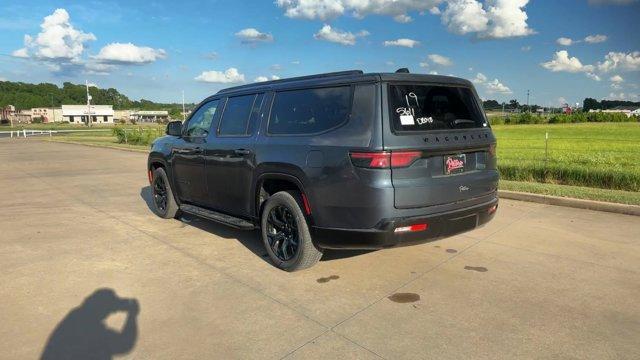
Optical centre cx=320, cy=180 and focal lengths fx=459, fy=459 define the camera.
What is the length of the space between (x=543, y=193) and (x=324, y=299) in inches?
217

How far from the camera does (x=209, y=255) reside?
514 cm

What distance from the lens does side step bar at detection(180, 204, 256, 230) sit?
5047 mm

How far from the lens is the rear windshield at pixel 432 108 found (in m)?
3.84

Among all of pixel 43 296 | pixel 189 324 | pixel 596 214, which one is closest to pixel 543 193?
pixel 596 214

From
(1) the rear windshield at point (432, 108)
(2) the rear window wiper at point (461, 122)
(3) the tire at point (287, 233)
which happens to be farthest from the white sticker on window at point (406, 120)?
(3) the tire at point (287, 233)

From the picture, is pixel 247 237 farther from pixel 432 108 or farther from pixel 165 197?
pixel 432 108

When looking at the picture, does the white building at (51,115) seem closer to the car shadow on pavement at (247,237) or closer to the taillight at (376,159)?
the car shadow on pavement at (247,237)

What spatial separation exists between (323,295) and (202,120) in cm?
303

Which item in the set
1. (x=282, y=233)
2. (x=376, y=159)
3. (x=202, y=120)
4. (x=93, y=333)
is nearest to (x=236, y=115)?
(x=202, y=120)

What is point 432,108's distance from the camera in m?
4.07

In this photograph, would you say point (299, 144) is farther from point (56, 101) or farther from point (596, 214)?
point (56, 101)

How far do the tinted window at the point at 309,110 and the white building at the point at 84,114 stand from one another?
5569 inches

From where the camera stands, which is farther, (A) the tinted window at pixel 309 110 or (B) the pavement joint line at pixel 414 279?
(A) the tinted window at pixel 309 110

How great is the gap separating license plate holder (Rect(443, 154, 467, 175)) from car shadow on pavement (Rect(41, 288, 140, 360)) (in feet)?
9.19
